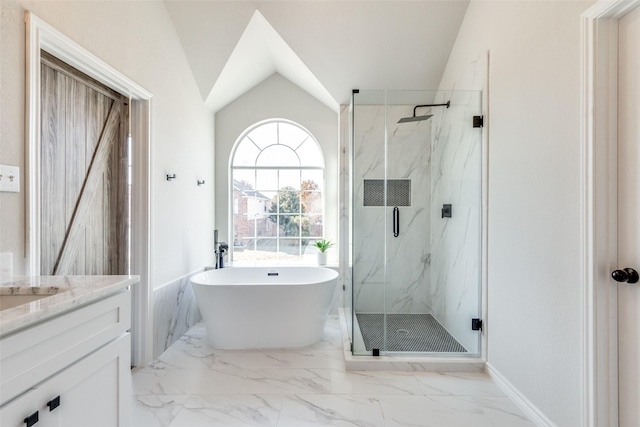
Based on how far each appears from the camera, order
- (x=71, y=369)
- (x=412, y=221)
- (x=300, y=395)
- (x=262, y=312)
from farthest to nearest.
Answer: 1. (x=412, y=221)
2. (x=262, y=312)
3. (x=300, y=395)
4. (x=71, y=369)

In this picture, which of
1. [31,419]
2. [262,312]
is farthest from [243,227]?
[31,419]

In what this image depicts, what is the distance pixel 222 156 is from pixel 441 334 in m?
2.98

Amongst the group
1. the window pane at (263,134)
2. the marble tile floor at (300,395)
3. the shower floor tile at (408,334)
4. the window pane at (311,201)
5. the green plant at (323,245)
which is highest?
the window pane at (263,134)

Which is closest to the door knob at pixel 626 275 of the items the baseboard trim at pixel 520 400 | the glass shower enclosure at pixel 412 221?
the baseboard trim at pixel 520 400

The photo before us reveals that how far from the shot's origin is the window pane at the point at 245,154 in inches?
152

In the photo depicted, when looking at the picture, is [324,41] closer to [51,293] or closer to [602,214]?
[602,214]


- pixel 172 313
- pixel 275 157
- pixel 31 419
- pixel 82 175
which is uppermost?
pixel 275 157

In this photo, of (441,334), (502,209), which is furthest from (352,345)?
(502,209)

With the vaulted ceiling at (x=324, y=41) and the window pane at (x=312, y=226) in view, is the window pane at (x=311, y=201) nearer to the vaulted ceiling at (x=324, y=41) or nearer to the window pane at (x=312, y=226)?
the window pane at (x=312, y=226)

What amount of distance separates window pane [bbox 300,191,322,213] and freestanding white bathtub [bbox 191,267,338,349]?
1287 millimetres

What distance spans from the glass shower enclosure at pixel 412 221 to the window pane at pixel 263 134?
3.85ft

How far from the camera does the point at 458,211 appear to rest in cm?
266

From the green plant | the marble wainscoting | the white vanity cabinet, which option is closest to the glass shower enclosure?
the green plant

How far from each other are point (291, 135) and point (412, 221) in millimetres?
1770
